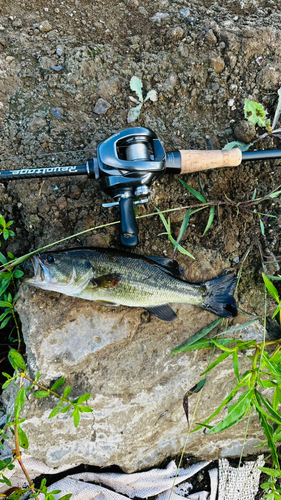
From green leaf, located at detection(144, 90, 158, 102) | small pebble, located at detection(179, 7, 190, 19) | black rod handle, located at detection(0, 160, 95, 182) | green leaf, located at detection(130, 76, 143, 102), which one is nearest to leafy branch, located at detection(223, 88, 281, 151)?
green leaf, located at detection(144, 90, 158, 102)

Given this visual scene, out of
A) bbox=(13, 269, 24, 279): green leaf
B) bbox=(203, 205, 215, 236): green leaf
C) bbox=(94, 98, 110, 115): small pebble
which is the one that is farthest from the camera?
bbox=(94, 98, 110, 115): small pebble

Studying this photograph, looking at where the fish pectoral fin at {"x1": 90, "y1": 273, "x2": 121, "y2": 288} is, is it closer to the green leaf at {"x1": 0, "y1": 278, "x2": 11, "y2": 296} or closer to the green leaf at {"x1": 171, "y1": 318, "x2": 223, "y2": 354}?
the green leaf at {"x1": 0, "y1": 278, "x2": 11, "y2": 296}

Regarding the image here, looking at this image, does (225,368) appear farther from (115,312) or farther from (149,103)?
(149,103)

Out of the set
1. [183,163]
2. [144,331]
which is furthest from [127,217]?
[144,331]

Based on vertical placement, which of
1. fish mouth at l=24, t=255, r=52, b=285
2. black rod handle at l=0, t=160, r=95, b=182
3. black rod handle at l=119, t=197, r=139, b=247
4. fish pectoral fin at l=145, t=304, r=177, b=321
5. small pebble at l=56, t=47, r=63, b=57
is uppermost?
small pebble at l=56, t=47, r=63, b=57

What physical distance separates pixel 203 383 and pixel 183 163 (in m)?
2.05

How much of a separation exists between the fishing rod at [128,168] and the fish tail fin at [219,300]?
852 millimetres

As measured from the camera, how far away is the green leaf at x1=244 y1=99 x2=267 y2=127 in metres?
3.88

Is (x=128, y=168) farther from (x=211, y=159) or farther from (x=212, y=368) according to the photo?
(x=212, y=368)

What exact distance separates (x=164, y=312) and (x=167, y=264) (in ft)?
1.44

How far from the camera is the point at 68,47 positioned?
3834 millimetres

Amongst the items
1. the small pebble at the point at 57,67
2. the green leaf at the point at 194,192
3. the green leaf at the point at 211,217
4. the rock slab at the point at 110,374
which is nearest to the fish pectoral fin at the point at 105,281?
the rock slab at the point at 110,374

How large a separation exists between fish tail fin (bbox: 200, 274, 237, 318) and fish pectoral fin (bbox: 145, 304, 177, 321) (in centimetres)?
29

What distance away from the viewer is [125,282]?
10.7 ft
